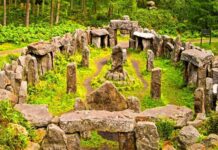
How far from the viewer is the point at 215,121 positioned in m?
20.9

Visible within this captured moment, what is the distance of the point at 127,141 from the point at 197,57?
1544 centimetres

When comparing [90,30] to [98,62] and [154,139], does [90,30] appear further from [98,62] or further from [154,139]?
[154,139]

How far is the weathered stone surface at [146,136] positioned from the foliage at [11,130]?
168 inches

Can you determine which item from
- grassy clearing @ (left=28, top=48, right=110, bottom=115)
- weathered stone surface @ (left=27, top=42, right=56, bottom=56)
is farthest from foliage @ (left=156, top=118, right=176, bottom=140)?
weathered stone surface @ (left=27, top=42, right=56, bottom=56)

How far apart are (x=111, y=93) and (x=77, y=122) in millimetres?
5161

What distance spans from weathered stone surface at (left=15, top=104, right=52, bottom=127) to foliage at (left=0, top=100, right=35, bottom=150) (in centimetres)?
58

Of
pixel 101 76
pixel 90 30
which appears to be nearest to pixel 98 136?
pixel 101 76

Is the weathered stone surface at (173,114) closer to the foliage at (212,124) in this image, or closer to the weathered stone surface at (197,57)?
the foliage at (212,124)

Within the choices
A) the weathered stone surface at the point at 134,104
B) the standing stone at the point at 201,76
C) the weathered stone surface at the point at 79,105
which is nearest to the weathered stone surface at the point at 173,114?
the weathered stone surface at the point at 134,104

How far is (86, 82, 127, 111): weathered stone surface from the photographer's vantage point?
24.9 metres

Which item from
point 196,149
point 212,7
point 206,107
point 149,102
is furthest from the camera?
point 212,7

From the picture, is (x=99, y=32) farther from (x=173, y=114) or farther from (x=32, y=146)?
(x=32, y=146)

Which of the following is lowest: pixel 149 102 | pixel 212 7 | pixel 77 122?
pixel 149 102

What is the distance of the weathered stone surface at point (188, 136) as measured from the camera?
19.5 m
